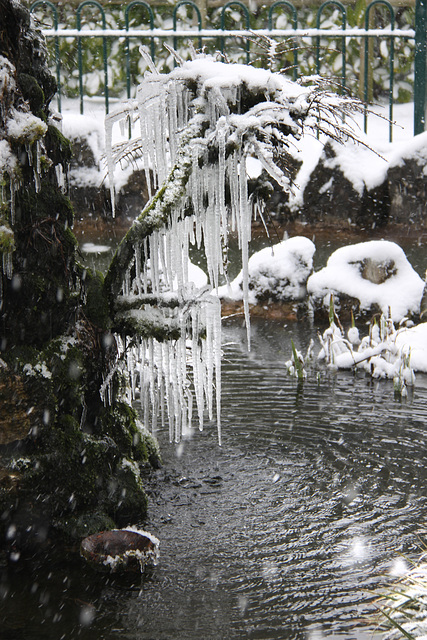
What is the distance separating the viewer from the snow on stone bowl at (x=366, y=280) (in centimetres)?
798

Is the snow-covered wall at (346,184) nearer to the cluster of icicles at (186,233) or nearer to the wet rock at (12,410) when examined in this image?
the cluster of icicles at (186,233)

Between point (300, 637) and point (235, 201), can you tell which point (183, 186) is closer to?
point (235, 201)

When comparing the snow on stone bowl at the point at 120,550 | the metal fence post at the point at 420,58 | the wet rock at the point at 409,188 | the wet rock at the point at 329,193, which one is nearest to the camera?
the snow on stone bowl at the point at 120,550

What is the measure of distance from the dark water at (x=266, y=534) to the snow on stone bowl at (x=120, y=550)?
0.22 ft

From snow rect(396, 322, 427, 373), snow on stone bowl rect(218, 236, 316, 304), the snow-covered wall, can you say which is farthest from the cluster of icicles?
the snow-covered wall

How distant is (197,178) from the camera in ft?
13.6

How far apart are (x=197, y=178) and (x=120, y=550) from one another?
184 centimetres

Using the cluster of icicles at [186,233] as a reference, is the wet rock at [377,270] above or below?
below

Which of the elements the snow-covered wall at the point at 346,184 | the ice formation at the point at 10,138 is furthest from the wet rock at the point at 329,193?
the ice formation at the point at 10,138

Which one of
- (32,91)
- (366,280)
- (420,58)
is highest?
(420,58)

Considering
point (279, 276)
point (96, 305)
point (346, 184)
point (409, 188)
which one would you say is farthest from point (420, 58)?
point (96, 305)

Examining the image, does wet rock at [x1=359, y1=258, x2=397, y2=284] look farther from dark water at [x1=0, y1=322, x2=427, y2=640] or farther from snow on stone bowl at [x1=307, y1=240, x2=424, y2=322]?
dark water at [x1=0, y1=322, x2=427, y2=640]

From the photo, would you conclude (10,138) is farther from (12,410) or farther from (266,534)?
(266,534)

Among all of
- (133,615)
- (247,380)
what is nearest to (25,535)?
(133,615)
